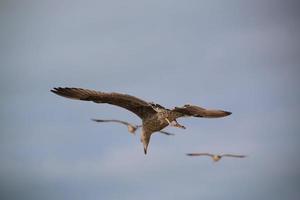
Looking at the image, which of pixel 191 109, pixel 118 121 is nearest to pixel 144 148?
pixel 191 109

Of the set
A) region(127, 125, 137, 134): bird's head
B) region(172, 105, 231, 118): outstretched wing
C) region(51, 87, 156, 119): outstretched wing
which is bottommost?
region(127, 125, 137, 134): bird's head

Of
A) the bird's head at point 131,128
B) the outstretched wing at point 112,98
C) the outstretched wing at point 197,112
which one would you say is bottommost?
the bird's head at point 131,128

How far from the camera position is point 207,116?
1612 cm

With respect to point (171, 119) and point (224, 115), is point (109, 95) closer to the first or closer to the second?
point (171, 119)

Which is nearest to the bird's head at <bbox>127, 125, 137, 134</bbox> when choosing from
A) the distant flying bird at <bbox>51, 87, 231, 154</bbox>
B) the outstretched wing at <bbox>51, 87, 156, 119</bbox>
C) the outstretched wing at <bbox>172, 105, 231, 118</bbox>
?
the distant flying bird at <bbox>51, 87, 231, 154</bbox>

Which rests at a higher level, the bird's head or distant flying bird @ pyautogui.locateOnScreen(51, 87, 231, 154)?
distant flying bird @ pyautogui.locateOnScreen(51, 87, 231, 154)

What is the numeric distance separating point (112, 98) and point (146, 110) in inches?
40.5

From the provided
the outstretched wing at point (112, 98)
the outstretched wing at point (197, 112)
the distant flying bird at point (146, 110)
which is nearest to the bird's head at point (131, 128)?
the distant flying bird at point (146, 110)

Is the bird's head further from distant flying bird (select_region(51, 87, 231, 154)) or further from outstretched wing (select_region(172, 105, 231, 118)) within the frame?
outstretched wing (select_region(172, 105, 231, 118))

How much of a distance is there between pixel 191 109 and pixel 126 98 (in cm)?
192

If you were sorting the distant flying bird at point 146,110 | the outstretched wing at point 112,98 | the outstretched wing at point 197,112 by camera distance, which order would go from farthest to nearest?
the outstretched wing at point 112,98
the distant flying bird at point 146,110
the outstretched wing at point 197,112

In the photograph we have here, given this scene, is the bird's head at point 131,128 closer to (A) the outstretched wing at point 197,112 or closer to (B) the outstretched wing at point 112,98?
(A) the outstretched wing at point 197,112

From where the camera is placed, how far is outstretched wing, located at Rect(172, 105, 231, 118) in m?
16.1

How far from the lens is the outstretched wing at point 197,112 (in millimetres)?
16062
